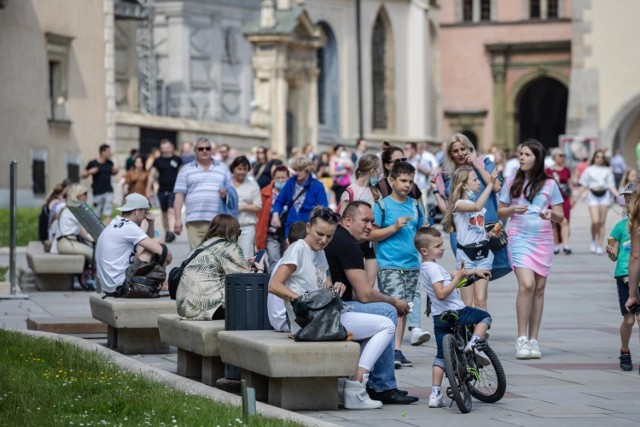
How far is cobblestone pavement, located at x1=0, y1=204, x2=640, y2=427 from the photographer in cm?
1181

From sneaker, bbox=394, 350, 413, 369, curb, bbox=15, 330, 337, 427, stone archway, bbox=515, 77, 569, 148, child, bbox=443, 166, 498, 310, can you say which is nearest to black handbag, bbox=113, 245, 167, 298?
curb, bbox=15, 330, 337, 427

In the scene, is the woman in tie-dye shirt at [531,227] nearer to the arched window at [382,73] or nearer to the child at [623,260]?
the child at [623,260]

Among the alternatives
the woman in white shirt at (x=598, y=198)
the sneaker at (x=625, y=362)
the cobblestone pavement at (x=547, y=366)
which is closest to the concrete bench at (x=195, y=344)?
the cobblestone pavement at (x=547, y=366)

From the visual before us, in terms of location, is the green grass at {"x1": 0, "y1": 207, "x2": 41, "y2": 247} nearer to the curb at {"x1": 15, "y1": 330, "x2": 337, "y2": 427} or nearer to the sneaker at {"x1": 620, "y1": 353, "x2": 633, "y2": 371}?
the curb at {"x1": 15, "y1": 330, "x2": 337, "y2": 427}

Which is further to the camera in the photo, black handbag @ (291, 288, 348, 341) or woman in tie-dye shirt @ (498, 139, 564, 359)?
woman in tie-dye shirt @ (498, 139, 564, 359)

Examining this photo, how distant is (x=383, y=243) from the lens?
606 inches

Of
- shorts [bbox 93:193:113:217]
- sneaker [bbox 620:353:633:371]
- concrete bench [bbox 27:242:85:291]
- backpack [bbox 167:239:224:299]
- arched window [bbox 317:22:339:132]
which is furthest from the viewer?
arched window [bbox 317:22:339:132]

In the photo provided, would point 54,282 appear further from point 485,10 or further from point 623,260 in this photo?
point 485,10

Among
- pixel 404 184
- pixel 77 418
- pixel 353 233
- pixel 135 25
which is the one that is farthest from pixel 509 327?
pixel 135 25

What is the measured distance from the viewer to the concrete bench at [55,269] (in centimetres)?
2262

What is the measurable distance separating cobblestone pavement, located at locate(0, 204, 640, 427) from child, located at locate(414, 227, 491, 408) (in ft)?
1.32

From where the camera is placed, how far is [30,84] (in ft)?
137

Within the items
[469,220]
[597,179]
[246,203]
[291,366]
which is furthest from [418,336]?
[597,179]

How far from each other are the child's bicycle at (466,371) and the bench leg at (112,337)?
3692mm
